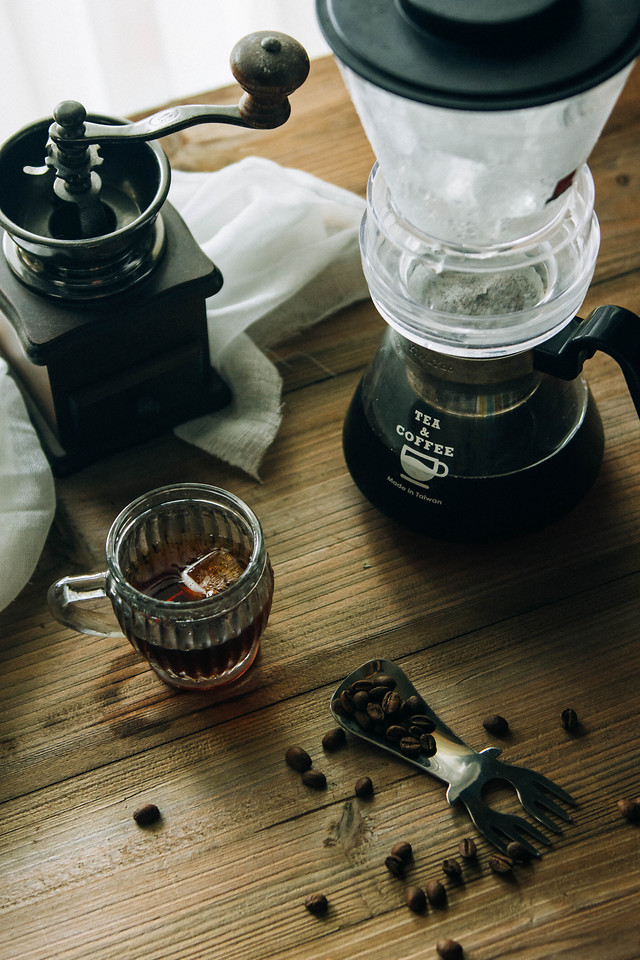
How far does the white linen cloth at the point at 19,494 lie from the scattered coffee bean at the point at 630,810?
1.62 ft

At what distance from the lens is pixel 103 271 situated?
80cm

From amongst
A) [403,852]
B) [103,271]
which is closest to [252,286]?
[103,271]

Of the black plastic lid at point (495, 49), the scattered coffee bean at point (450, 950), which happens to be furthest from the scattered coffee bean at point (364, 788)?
the black plastic lid at point (495, 49)

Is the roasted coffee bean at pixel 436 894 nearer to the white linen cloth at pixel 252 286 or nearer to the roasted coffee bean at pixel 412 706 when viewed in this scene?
the roasted coffee bean at pixel 412 706

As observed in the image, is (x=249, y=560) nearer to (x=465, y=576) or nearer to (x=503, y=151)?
(x=465, y=576)

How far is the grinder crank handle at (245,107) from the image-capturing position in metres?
0.69

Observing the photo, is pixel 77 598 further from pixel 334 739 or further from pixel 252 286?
pixel 252 286

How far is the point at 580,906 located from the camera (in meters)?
0.69

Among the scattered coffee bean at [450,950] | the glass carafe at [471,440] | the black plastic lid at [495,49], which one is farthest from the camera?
the glass carafe at [471,440]

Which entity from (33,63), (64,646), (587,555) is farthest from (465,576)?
(33,63)

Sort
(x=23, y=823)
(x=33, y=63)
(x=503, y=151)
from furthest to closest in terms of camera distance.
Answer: (x=33, y=63) < (x=23, y=823) < (x=503, y=151)

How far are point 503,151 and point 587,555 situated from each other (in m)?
0.37

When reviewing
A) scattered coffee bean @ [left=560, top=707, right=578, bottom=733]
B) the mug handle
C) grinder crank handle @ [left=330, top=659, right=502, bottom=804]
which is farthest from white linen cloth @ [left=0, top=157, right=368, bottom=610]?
scattered coffee bean @ [left=560, top=707, right=578, bottom=733]

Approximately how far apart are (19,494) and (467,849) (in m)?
0.46
